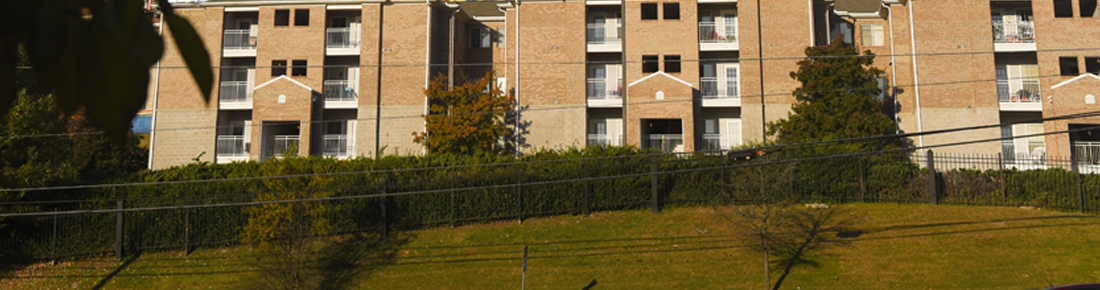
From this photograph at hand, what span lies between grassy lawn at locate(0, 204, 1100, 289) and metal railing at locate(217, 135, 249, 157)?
10.7 meters

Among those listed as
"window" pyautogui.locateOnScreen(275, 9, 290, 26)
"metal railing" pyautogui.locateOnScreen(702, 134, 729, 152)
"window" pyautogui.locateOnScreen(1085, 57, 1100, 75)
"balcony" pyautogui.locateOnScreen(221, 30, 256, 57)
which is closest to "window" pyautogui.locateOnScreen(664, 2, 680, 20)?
Result: "metal railing" pyautogui.locateOnScreen(702, 134, 729, 152)

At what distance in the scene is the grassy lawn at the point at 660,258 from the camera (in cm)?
2130

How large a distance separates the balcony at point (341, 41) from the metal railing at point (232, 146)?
244 inches

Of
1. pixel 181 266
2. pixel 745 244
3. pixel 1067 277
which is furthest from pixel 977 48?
pixel 181 266

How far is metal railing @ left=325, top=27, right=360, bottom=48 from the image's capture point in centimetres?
3631

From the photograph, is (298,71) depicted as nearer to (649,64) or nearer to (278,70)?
(278,70)

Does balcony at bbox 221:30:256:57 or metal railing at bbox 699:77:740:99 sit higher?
balcony at bbox 221:30:256:57

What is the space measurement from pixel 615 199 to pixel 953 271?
11306 millimetres

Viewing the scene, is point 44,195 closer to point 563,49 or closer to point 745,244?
point 563,49

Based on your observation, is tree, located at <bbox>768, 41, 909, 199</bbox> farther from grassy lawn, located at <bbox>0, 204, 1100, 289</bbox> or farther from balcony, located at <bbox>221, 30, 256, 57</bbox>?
balcony, located at <bbox>221, 30, 256, 57</bbox>

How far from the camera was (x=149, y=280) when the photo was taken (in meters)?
23.5

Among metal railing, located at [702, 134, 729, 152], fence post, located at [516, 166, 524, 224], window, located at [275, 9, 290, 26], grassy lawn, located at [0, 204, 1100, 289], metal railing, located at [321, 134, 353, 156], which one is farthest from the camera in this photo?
window, located at [275, 9, 290, 26]

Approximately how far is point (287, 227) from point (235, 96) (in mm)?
16872

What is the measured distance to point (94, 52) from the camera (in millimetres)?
1016
